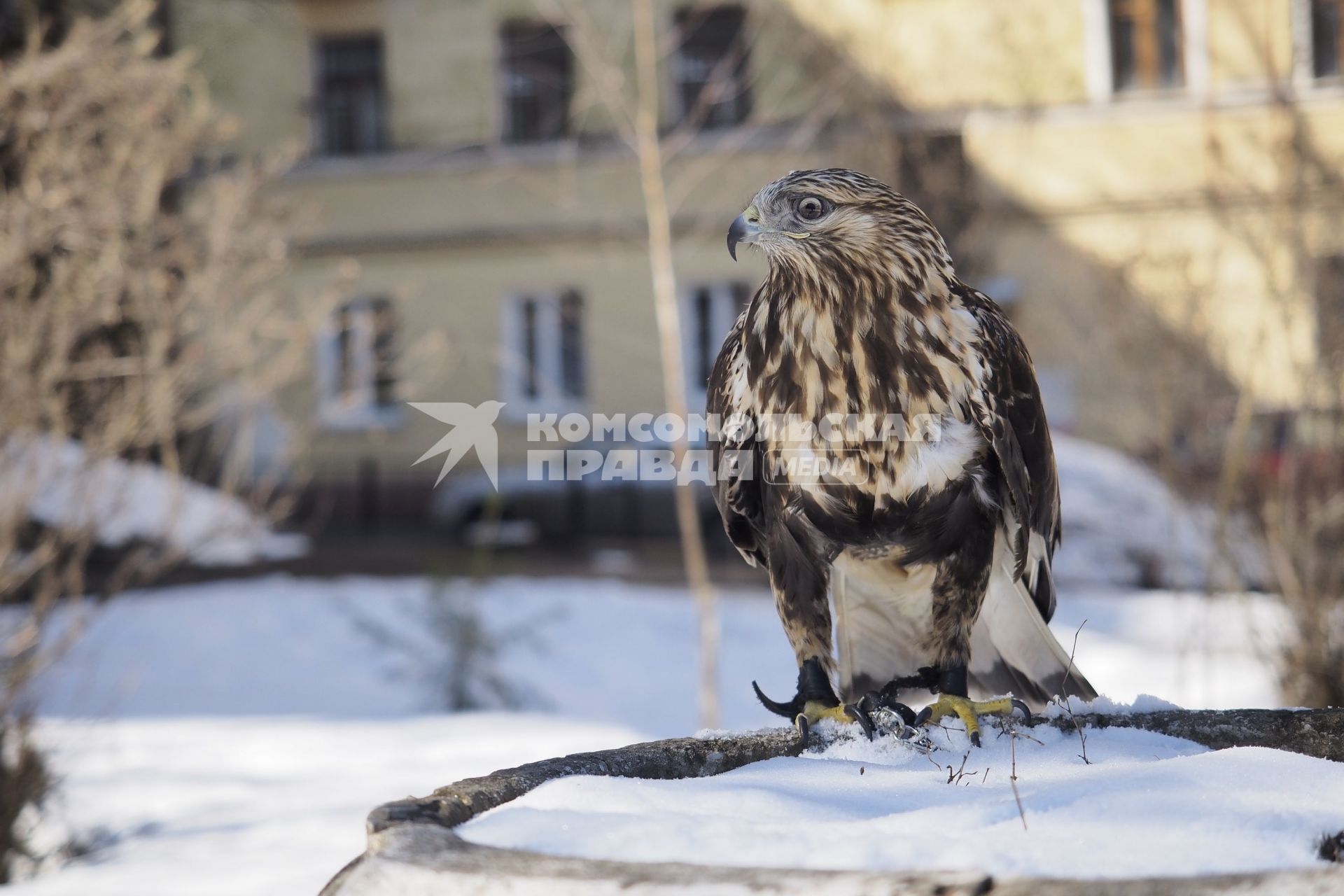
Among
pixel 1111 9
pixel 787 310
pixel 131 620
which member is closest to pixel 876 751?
pixel 787 310

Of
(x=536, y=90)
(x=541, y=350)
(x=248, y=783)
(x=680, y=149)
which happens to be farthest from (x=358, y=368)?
(x=536, y=90)

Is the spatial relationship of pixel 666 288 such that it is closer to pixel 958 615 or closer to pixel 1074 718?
pixel 958 615

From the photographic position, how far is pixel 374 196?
17812 mm

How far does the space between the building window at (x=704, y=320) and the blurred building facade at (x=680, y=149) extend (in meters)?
0.04

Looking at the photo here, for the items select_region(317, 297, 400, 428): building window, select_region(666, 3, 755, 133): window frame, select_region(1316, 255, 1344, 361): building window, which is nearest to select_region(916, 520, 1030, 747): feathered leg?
select_region(1316, 255, 1344, 361): building window

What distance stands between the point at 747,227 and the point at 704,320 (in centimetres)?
1397

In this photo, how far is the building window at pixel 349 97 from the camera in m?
17.8

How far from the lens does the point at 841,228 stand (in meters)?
2.71

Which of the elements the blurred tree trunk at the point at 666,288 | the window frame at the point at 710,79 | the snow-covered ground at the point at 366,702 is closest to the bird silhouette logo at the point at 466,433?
the snow-covered ground at the point at 366,702

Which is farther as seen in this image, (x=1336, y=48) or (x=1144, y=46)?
(x=1144, y=46)

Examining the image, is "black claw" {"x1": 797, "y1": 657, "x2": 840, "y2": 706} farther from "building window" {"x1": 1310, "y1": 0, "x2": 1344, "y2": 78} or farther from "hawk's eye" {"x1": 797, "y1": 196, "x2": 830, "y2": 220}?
"building window" {"x1": 1310, "y1": 0, "x2": 1344, "y2": 78}

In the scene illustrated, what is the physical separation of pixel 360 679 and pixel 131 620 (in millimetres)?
2083

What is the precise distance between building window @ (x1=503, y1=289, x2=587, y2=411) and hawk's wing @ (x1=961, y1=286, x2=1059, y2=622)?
14.2 meters

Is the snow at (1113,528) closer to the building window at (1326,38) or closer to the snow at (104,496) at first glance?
the snow at (104,496)
